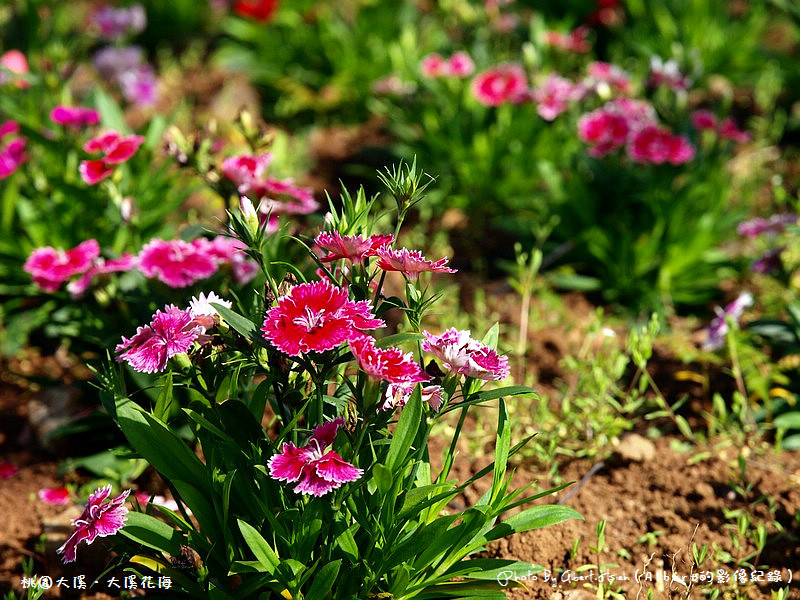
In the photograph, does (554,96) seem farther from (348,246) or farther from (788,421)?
(348,246)

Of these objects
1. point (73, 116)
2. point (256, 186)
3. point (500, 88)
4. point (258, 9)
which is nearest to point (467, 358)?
point (256, 186)

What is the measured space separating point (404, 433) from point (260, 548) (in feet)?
1.17

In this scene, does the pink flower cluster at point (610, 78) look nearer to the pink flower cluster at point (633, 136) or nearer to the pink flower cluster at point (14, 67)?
the pink flower cluster at point (633, 136)

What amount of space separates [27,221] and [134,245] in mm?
670

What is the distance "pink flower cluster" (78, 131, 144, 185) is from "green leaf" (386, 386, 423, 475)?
1381 millimetres

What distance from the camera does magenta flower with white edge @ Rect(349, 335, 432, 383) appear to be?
145 cm

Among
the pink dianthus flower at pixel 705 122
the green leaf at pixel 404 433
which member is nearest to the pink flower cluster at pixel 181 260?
the green leaf at pixel 404 433

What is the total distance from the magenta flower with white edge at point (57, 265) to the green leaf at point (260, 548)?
1258 millimetres

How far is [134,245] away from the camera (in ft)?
9.14

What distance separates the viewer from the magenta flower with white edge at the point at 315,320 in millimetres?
1430

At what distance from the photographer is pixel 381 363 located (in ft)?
4.79

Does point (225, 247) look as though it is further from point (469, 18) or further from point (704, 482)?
point (469, 18)

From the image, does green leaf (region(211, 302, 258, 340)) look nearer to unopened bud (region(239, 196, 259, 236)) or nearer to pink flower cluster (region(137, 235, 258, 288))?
unopened bud (region(239, 196, 259, 236))

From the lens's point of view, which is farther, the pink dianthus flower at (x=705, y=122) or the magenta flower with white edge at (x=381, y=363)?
the pink dianthus flower at (x=705, y=122)
